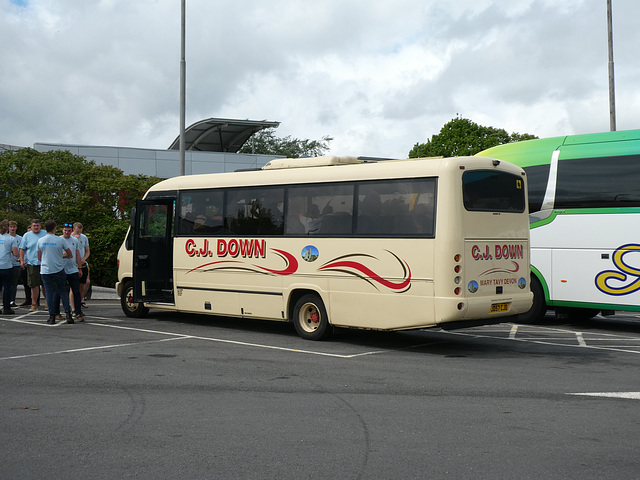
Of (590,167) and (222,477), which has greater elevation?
(590,167)

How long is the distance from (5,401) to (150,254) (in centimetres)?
757

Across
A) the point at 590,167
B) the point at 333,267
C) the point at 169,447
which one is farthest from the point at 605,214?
the point at 169,447

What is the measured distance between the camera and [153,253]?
49.2 ft

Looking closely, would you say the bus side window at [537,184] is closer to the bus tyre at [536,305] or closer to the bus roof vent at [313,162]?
the bus tyre at [536,305]

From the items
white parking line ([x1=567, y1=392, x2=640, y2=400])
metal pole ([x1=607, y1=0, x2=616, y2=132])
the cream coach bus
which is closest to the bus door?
the cream coach bus

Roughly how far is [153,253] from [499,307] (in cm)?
690

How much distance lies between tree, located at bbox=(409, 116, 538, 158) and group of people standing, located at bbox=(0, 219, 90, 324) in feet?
159

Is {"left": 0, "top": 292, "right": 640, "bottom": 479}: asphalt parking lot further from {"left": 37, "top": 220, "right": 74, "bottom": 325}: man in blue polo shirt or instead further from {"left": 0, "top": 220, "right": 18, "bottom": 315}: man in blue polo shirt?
{"left": 0, "top": 220, "right": 18, "bottom": 315}: man in blue polo shirt

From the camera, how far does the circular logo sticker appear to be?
12359 millimetres

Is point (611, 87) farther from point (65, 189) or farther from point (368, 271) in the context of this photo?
point (65, 189)

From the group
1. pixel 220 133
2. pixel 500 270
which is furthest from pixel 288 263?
pixel 220 133

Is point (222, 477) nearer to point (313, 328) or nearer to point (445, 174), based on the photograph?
point (445, 174)

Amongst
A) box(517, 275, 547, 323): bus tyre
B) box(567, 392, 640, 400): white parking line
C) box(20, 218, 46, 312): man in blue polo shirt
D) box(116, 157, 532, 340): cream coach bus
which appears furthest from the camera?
box(20, 218, 46, 312): man in blue polo shirt

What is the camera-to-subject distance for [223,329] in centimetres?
1405
